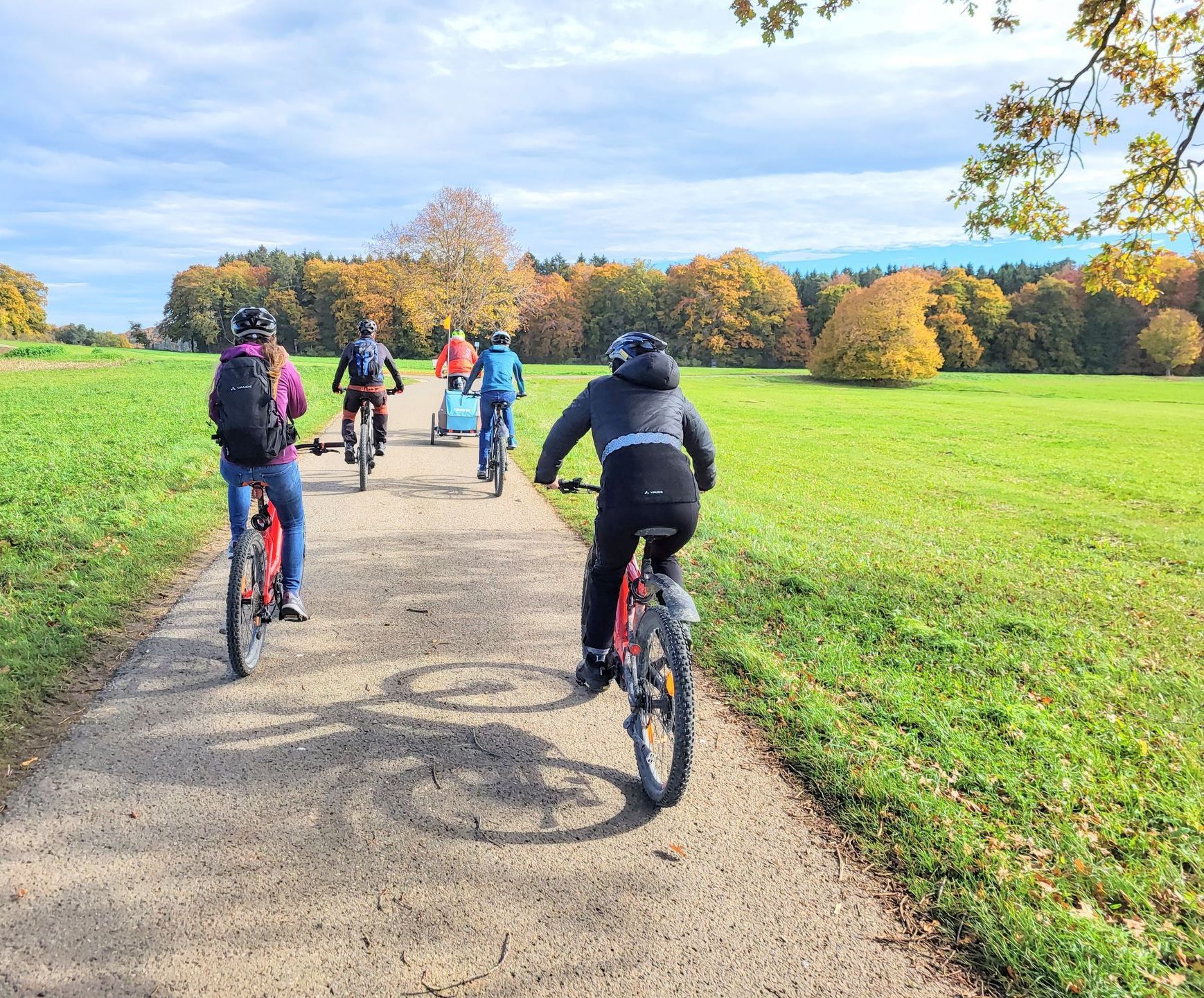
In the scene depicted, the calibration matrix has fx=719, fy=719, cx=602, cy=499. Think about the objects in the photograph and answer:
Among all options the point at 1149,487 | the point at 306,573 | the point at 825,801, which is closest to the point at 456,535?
the point at 306,573

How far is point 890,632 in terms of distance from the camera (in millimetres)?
5488

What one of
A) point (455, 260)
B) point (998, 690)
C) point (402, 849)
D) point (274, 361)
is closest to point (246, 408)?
point (274, 361)

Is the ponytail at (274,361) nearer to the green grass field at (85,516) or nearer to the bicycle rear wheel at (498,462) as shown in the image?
the green grass field at (85,516)

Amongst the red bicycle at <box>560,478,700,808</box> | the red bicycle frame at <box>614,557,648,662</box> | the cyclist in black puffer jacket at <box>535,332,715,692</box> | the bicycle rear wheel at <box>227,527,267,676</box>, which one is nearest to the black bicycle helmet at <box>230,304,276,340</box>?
the bicycle rear wheel at <box>227,527,267,676</box>

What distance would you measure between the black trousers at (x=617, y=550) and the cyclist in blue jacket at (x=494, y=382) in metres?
5.97

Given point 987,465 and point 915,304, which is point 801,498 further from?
point 915,304

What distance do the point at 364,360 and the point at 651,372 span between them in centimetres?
710

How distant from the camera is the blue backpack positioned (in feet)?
31.0

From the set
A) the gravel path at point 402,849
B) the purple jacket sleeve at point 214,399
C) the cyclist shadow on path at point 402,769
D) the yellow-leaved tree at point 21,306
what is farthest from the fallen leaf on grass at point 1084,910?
the yellow-leaved tree at point 21,306

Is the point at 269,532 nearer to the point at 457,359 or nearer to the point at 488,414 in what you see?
the point at 488,414

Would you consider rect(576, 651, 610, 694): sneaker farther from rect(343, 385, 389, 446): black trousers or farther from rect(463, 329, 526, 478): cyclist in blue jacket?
rect(343, 385, 389, 446): black trousers

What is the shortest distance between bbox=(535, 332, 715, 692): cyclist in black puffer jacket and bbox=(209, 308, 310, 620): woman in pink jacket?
1.72m

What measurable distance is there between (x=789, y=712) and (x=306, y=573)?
4.12 metres

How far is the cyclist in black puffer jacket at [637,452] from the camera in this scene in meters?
3.22
